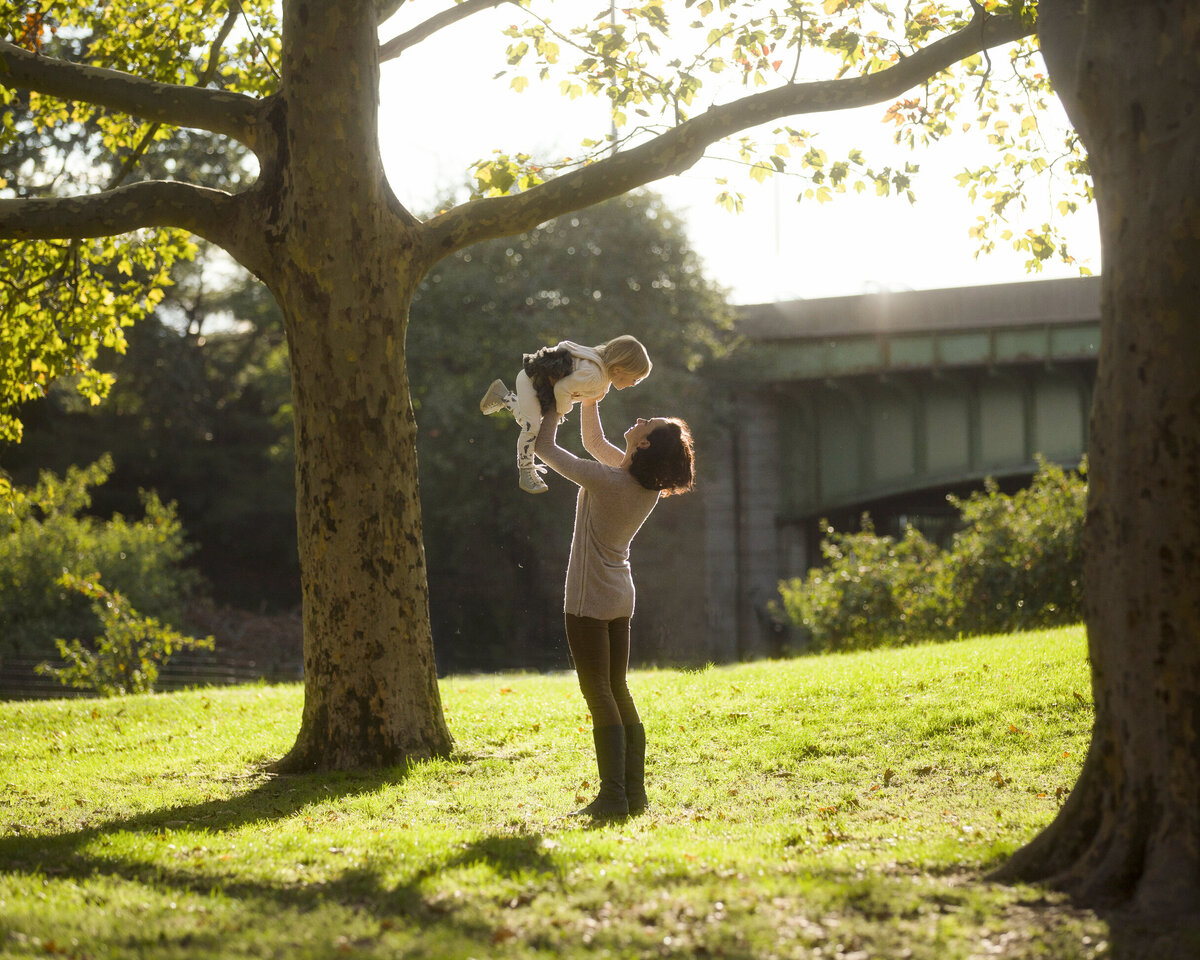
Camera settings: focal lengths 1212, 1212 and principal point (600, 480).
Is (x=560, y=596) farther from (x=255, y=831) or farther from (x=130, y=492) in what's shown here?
(x=255, y=831)

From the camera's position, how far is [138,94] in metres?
8.77

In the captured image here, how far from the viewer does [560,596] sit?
106 feet

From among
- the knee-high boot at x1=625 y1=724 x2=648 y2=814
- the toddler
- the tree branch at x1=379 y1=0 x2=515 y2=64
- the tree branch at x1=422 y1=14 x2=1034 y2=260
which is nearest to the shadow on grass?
the knee-high boot at x1=625 y1=724 x2=648 y2=814

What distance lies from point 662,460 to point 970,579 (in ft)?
43.5

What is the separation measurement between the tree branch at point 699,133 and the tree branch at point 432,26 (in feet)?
7.46

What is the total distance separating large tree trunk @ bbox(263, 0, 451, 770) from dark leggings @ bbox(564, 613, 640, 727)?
7.12 feet

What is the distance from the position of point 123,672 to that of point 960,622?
12300mm

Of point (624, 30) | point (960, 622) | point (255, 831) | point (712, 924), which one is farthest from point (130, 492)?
point (712, 924)

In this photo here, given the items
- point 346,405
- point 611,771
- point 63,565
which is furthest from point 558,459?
point 63,565

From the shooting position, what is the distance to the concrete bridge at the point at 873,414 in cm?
2916

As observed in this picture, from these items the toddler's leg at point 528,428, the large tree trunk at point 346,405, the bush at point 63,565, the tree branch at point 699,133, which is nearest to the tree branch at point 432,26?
the large tree trunk at point 346,405

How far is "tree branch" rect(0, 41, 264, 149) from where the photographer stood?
28.7 ft

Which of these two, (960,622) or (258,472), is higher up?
(258,472)

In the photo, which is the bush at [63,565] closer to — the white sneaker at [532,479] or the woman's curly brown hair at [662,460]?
the white sneaker at [532,479]
